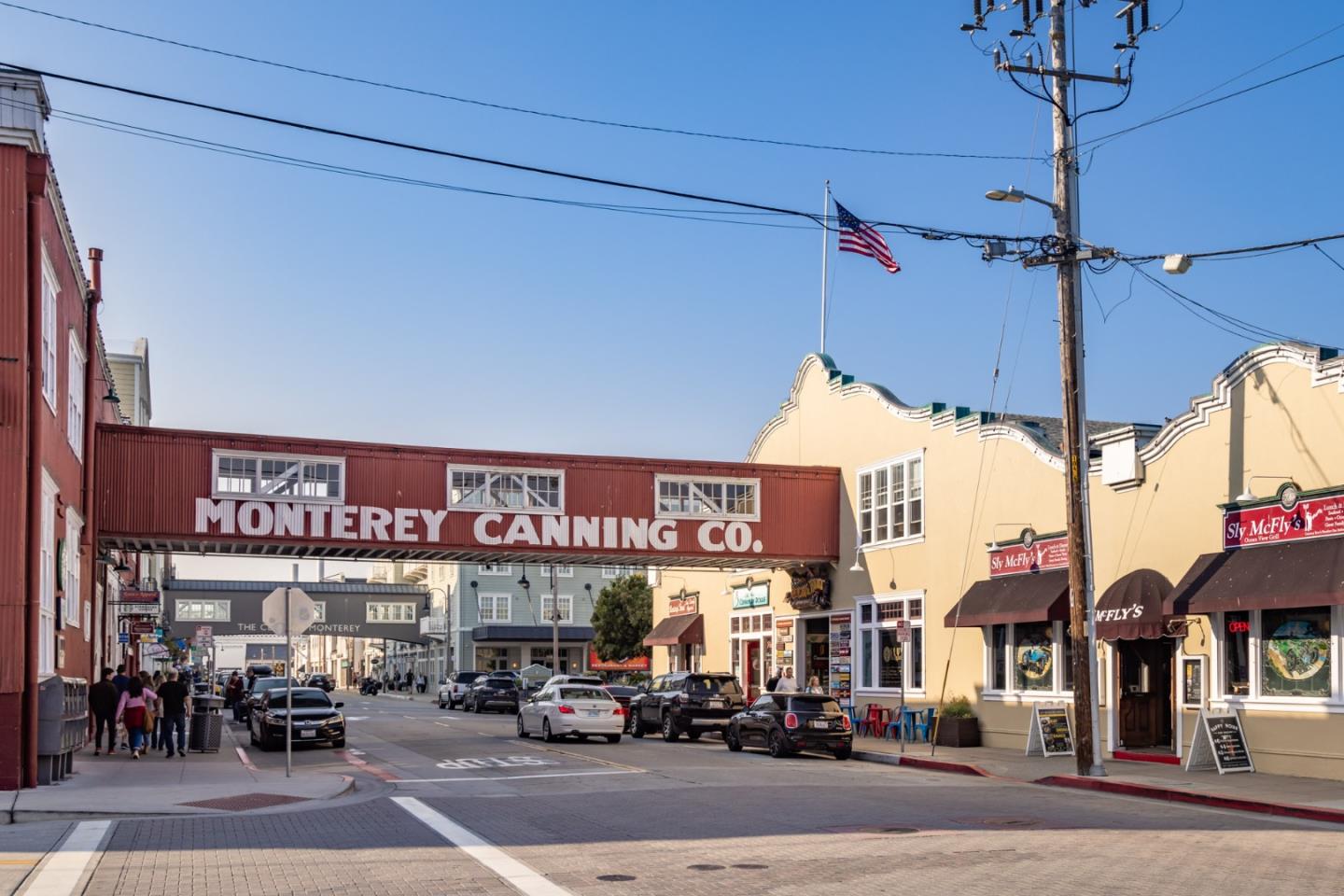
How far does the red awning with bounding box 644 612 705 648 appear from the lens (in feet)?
145

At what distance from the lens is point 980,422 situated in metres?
29.9

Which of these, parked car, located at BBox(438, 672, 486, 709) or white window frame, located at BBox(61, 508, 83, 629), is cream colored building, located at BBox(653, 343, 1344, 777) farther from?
parked car, located at BBox(438, 672, 486, 709)

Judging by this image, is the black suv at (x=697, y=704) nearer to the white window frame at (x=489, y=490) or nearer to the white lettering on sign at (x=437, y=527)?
the white lettering on sign at (x=437, y=527)

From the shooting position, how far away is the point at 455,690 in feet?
190

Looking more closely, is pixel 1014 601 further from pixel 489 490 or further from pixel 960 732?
pixel 489 490

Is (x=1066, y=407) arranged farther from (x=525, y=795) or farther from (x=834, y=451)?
(x=834, y=451)

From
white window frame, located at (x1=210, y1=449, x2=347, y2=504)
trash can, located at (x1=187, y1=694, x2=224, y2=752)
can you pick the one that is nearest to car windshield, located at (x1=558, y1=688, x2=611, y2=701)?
white window frame, located at (x1=210, y1=449, x2=347, y2=504)

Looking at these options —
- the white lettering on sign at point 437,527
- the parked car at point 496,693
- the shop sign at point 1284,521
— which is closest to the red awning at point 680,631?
the parked car at point 496,693

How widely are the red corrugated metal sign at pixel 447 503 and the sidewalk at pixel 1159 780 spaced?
865 cm

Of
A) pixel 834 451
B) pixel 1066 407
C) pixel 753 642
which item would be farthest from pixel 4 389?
pixel 753 642

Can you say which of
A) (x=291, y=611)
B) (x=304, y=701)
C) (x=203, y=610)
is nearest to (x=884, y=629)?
(x=304, y=701)

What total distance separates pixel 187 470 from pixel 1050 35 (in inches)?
773

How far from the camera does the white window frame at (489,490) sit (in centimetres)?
3294

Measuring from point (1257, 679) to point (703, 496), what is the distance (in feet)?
51.7
